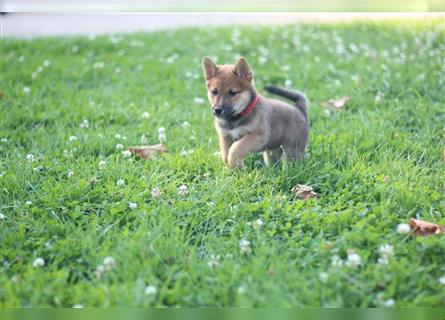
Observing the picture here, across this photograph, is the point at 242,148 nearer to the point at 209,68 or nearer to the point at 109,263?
the point at 209,68

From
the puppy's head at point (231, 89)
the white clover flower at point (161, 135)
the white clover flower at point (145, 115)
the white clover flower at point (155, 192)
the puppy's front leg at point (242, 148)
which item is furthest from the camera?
the white clover flower at point (145, 115)

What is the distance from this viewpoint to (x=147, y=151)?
15.2ft

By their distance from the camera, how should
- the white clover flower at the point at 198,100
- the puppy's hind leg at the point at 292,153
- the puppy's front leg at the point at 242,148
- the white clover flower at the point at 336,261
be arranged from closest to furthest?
the white clover flower at the point at 336,261, the puppy's front leg at the point at 242,148, the puppy's hind leg at the point at 292,153, the white clover flower at the point at 198,100

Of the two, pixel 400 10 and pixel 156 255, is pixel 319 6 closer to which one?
pixel 400 10

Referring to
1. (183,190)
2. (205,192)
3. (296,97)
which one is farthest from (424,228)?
(296,97)

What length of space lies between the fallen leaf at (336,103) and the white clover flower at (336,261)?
2.86 metres

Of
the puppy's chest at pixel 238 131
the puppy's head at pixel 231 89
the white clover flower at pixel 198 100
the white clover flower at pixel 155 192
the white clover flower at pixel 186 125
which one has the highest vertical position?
the puppy's head at pixel 231 89

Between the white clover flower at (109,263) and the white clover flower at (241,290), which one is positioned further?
the white clover flower at (109,263)

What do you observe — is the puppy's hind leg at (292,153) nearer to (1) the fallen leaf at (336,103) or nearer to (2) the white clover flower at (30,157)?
(1) the fallen leaf at (336,103)

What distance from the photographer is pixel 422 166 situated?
4.24 meters

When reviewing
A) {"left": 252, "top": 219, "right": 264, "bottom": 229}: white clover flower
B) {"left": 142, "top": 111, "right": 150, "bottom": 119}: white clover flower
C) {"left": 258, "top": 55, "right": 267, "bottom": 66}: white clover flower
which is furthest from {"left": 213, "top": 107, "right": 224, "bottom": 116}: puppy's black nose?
{"left": 258, "top": 55, "right": 267, "bottom": 66}: white clover flower

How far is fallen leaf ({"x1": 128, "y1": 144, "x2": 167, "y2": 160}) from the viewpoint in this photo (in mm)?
4570

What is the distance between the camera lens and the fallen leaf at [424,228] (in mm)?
3312

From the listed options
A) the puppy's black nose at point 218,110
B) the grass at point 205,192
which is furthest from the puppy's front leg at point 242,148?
the puppy's black nose at point 218,110
